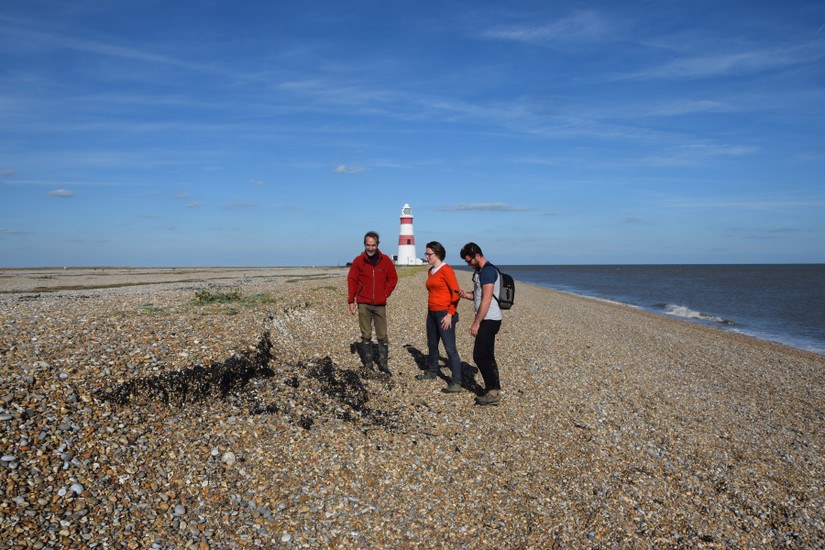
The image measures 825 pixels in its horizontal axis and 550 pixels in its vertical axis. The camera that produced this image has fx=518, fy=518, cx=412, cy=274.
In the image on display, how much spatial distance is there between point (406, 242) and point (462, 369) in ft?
170

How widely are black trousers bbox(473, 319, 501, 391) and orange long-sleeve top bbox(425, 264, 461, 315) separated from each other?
0.73m

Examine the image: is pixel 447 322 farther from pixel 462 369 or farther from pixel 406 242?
pixel 406 242

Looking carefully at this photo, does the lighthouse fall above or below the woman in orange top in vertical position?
above

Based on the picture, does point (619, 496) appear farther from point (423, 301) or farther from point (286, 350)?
point (423, 301)

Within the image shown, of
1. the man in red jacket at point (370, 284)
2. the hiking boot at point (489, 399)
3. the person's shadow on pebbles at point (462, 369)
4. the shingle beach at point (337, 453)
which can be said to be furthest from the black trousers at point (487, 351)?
the man in red jacket at point (370, 284)

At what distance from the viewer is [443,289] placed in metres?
9.18

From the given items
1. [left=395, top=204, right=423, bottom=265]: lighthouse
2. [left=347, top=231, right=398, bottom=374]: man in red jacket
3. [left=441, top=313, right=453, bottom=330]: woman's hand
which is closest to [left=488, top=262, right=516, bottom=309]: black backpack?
[left=441, top=313, right=453, bottom=330]: woman's hand

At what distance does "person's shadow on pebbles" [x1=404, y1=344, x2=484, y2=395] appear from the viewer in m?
10.2

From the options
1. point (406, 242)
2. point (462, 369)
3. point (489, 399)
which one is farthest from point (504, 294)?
point (406, 242)

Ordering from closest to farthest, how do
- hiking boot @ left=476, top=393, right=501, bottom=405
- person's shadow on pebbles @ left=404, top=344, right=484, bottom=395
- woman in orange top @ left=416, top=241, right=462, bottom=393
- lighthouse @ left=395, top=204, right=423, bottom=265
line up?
1. hiking boot @ left=476, top=393, right=501, bottom=405
2. woman in orange top @ left=416, top=241, right=462, bottom=393
3. person's shadow on pebbles @ left=404, top=344, right=484, bottom=395
4. lighthouse @ left=395, top=204, right=423, bottom=265

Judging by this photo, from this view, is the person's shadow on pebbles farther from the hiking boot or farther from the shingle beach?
the hiking boot

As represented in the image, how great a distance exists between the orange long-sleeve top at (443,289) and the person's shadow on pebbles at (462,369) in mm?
1793

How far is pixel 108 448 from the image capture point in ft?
19.1

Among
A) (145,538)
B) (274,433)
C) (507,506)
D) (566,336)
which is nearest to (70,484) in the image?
(145,538)
